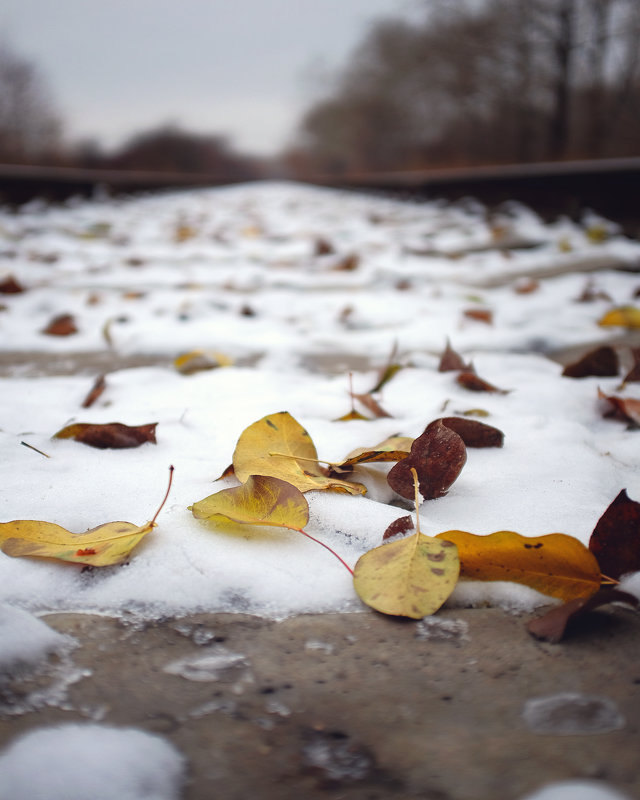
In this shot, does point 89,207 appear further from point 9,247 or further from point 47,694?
point 47,694

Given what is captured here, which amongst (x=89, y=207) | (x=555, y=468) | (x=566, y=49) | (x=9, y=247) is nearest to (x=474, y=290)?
(x=555, y=468)

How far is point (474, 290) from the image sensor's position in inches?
80.6

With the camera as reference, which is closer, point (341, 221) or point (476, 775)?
point (476, 775)

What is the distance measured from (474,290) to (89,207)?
229 inches

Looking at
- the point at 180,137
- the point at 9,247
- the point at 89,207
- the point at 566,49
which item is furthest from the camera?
the point at 180,137

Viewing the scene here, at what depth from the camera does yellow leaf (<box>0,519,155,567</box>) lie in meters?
0.51

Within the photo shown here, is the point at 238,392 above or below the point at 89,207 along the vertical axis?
below

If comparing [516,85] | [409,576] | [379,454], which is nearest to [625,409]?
[379,454]

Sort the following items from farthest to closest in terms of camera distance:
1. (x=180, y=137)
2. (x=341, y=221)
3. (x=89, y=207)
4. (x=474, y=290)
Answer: (x=180, y=137), (x=89, y=207), (x=341, y=221), (x=474, y=290)

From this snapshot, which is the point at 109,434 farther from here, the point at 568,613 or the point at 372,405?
the point at 568,613

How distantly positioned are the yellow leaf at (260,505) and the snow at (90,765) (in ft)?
0.69

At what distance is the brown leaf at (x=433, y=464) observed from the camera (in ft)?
2.03

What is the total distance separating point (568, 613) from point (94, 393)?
2.55 ft

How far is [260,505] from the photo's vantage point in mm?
558
